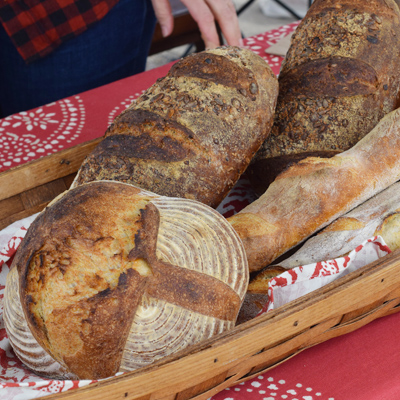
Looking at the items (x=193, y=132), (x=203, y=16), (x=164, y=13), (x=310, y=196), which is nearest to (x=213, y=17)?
(x=203, y=16)

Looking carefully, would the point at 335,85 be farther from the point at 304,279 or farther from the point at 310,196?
the point at 304,279

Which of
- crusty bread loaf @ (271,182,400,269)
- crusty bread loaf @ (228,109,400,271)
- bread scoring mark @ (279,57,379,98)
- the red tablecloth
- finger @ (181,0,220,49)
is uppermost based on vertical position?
finger @ (181,0,220,49)

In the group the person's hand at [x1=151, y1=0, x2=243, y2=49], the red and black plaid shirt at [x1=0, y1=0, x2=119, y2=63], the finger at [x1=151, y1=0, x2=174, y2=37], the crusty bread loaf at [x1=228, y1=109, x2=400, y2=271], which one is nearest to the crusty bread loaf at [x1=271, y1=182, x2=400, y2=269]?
the crusty bread loaf at [x1=228, y1=109, x2=400, y2=271]

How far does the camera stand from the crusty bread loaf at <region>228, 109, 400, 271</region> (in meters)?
0.89

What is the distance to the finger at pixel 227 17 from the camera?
1.50 m

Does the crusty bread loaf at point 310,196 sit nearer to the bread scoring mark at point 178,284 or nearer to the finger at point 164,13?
the bread scoring mark at point 178,284

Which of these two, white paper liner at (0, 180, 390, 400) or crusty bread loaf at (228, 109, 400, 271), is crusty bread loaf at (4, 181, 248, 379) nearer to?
white paper liner at (0, 180, 390, 400)

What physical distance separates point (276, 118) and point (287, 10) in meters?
3.41

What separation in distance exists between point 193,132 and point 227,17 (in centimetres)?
70

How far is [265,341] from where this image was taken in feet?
2.22

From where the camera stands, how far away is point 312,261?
847 mm

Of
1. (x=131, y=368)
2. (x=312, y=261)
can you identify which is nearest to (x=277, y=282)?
(x=312, y=261)

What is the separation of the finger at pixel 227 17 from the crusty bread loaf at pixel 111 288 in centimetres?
93

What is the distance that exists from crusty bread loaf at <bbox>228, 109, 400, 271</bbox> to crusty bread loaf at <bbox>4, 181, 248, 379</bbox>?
0.16 m
